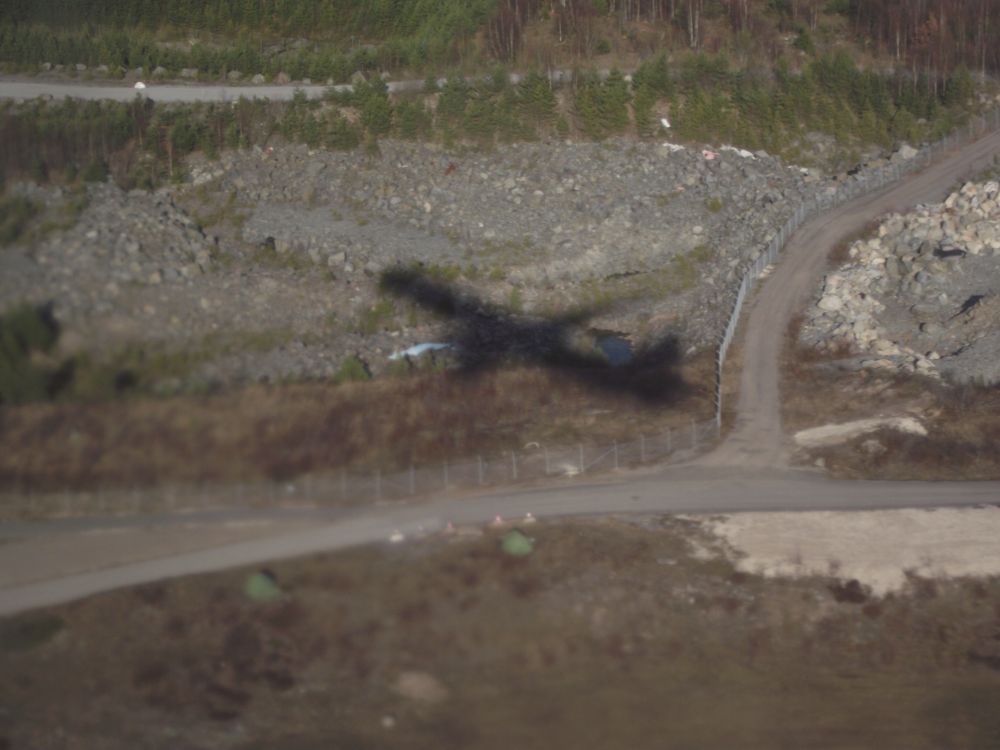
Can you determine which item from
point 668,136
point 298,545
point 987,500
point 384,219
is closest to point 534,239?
point 384,219

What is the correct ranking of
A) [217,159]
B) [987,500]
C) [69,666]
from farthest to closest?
1. [217,159]
2. [987,500]
3. [69,666]

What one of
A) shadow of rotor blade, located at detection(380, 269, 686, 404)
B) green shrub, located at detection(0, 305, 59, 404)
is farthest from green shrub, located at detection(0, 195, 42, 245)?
shadow of rotor blade, located at detection(380, 269, 686, 404)

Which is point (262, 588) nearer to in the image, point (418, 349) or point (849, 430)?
point (418, 349)

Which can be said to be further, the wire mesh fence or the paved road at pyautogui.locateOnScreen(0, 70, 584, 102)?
the paved road at pyautogui.locateOnScreen(0, 70, 584, 102)

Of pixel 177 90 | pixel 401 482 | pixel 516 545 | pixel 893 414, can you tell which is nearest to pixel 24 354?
pixel 401 482

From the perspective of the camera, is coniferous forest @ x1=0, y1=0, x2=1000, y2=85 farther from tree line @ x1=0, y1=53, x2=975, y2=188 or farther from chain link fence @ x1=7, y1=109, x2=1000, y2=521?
chain link fence @ x1=7, y1=109, x2=1000, y2=521

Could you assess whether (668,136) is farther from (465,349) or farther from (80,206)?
(80,206)
